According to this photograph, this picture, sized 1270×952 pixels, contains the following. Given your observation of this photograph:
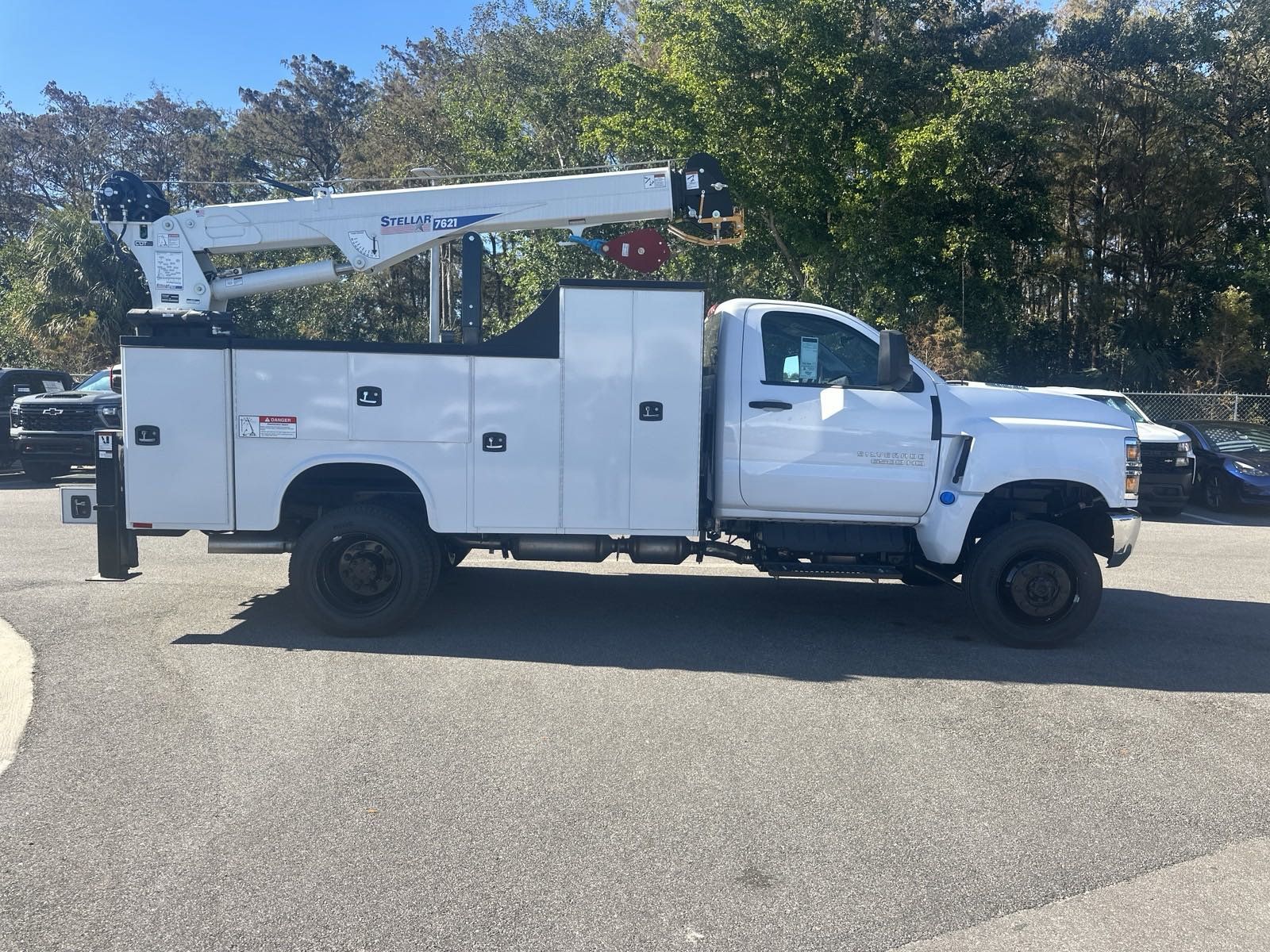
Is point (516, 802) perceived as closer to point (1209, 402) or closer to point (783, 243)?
point (783, 243)

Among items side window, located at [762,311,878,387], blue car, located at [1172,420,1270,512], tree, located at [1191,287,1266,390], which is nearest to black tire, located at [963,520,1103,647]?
side window, located at [762,311,878,387]

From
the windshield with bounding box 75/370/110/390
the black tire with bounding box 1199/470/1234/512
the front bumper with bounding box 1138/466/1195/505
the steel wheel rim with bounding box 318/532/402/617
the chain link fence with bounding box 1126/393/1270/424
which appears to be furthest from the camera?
the chain link fence with bounding box 1126/393/1270/424

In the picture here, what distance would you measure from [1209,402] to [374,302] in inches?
879

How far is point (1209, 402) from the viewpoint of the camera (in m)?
20.5

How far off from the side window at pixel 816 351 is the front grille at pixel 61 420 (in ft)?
41.6

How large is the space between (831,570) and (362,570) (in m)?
3.36

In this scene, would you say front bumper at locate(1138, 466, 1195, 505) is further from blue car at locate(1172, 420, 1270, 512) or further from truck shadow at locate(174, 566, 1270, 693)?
truck shadow at locate(174, 566, 1270, 693)

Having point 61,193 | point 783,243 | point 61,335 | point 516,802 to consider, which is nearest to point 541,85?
point 783,243

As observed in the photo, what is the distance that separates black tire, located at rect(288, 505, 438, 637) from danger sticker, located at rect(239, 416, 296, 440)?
65cm

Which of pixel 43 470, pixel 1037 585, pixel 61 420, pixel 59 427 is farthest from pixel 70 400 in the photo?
pixel 1037 585

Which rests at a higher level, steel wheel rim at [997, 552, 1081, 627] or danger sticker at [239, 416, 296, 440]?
danger sticker at [239, 416, 296, 440]

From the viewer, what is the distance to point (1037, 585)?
7.39 metres

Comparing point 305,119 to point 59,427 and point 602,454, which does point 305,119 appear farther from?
point 602,454

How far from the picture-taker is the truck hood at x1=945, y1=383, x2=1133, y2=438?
24.7ft
